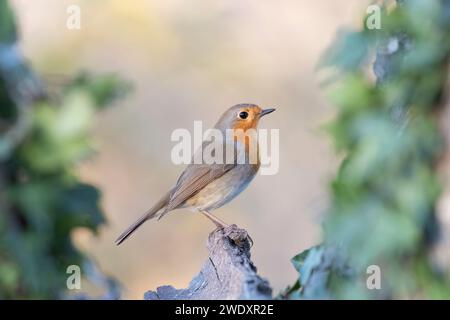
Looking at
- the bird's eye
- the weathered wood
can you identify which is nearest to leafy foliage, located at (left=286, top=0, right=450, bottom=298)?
the weathered wood

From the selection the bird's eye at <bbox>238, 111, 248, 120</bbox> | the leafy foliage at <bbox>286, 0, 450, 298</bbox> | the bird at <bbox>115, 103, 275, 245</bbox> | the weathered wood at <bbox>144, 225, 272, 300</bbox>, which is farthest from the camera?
the bird's eye at <bbox>238, 111, 248, 120</bbox>

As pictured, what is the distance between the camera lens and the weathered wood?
257 cm

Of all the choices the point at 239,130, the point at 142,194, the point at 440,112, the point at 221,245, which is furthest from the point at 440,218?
the point at 142,194

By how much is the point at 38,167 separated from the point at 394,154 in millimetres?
868

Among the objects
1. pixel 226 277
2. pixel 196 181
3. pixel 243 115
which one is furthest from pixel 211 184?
pixel 226 277

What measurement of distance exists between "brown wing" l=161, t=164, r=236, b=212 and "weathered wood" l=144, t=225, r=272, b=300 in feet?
4.10

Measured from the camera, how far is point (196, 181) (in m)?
5.18

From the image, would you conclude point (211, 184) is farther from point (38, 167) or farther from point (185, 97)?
point (38, 167)

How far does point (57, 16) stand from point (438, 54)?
634 centimetres

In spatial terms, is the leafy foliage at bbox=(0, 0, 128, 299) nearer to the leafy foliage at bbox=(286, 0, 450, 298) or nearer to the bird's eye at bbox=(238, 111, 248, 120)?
the leafy foliage at bbox=(286, 0, 450, 298)

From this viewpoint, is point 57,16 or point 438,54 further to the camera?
point 57,16

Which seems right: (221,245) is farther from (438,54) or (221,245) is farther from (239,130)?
(239,130)

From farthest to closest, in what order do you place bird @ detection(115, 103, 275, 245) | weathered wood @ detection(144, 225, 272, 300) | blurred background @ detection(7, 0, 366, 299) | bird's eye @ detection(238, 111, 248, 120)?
blurred background @ detection(7, 0, 366, 299)
bird's eye @ detection(238, 111, 248, 120)
bird @ detection(115, 103, 275, 245)
weathered wood @ detection(144, 225, 272, 300)

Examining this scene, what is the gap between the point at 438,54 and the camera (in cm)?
196
